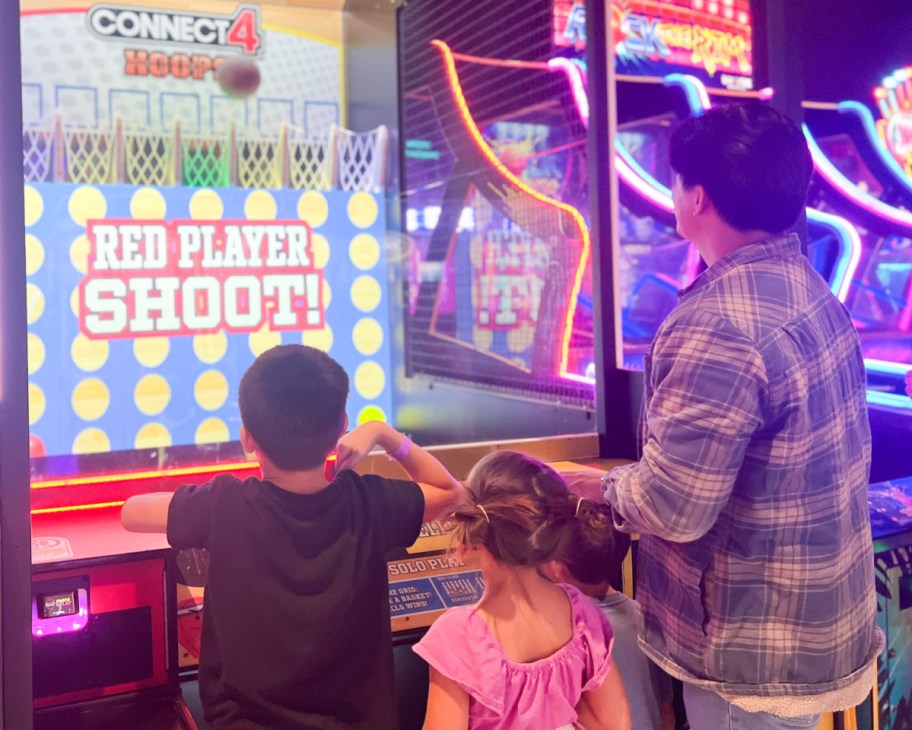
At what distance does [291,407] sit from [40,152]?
3.80 metres

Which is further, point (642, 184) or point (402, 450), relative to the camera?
point (642, 184)

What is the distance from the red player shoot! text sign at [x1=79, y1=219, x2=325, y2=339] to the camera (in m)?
4.02

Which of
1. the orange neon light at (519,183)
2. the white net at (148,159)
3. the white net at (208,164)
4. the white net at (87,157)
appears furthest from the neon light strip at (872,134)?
the white net at (87,157)

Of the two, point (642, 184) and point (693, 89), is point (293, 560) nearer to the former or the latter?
point (642, 184)

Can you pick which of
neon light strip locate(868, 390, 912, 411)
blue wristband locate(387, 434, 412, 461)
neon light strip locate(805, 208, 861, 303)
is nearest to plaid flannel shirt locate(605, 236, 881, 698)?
blue wristband locate(387, 434, 412, 461)

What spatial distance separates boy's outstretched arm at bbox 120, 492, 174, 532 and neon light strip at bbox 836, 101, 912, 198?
309 centimetres

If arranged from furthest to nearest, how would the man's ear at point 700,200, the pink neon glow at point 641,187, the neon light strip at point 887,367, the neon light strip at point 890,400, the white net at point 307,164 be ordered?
the white net at point 307,164 → the pink neon glow at point 641,187 → the neon light strip at point 887,367 → the neon light strip at point 890,400 → the man's ear at point 700,200

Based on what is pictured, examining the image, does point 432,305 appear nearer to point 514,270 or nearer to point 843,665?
point 514,270

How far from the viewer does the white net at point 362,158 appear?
4844 millimetres

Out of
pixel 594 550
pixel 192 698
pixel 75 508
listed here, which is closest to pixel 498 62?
pixel 75 508

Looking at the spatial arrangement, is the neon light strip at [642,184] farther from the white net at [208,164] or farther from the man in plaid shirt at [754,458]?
the man in plaid shirt at [754,458]

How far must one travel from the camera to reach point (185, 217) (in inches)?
167

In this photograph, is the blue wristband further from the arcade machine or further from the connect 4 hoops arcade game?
the connect 4 hoops arcade game

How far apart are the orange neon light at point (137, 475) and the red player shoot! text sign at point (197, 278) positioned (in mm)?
1917
